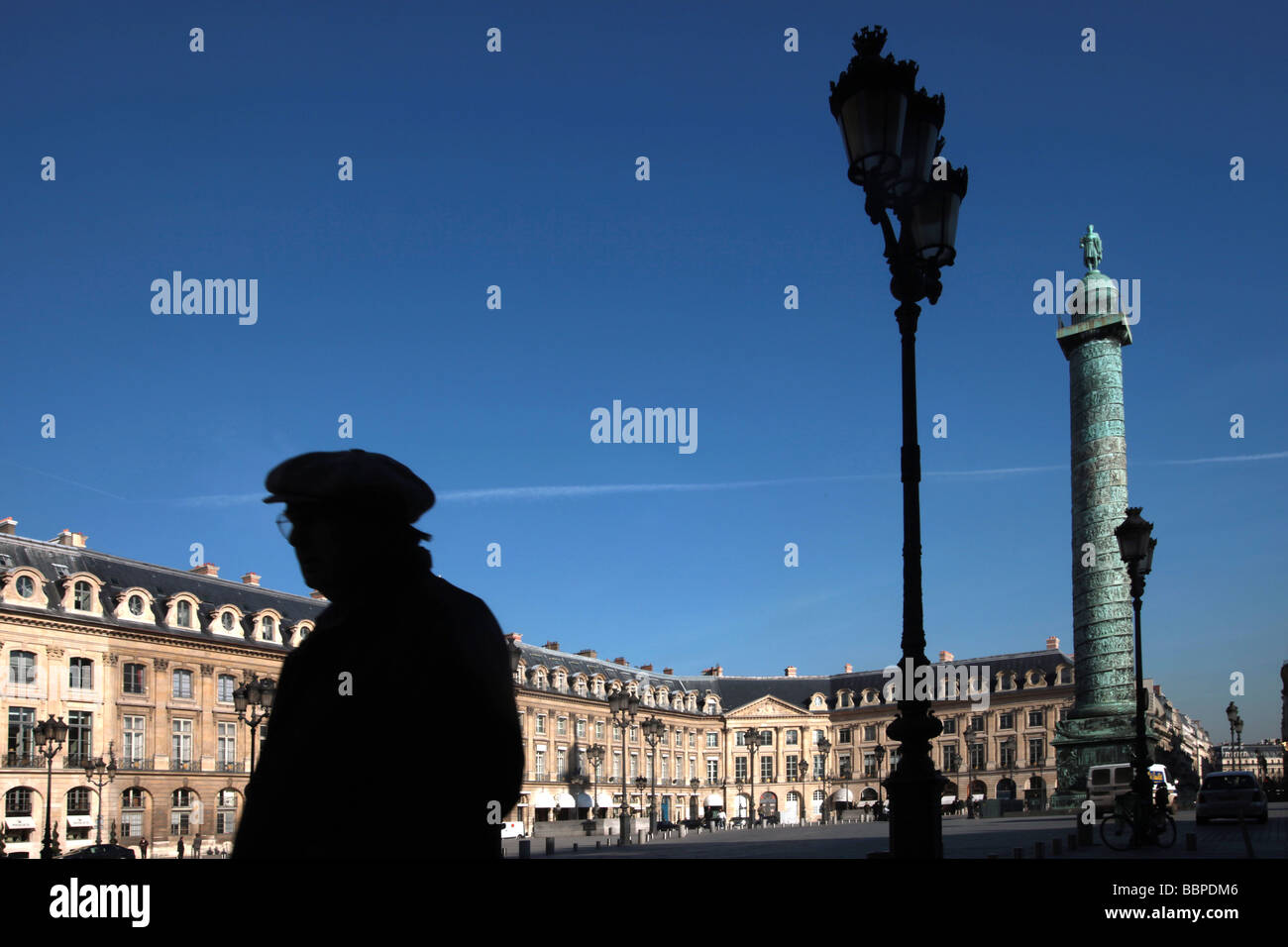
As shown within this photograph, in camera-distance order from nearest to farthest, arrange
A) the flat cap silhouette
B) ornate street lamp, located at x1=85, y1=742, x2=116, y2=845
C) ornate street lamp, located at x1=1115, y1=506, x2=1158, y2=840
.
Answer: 1. the flat cap silhouette
2. ornate street lamp, located at x1=1115, y1=506, x2=1158, y2=840
3. ornate street lamp, located at x1=85, y1=742, x2=116, y2=845

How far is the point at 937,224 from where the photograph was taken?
8.76 metres

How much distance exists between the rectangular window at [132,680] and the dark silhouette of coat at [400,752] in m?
55.8

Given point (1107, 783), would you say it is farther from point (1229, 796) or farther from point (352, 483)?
point (352, 483)

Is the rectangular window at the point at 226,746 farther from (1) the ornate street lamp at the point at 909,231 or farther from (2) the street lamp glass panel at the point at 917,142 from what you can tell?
(2) the street lamp glass panel at the point at 917,142

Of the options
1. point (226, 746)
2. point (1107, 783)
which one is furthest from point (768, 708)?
point (1107, 783)

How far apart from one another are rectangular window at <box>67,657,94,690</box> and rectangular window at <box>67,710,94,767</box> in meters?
1.16

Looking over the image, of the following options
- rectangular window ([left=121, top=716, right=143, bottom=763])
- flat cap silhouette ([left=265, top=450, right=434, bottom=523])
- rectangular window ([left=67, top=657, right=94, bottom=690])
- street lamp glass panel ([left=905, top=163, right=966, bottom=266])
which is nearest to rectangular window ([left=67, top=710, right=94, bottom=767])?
rectangular window ([left=67, top=657, right=94, bottom=690])

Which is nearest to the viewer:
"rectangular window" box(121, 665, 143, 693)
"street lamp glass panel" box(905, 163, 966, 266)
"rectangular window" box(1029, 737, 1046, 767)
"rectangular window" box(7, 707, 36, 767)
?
"street lamp glass panel" box(905, 163, 966, 266)

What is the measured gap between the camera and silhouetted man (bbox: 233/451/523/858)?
1859 millimetres

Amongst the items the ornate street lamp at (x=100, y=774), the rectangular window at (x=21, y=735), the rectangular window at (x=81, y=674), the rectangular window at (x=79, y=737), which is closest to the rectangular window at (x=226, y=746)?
the ornate street lamp at (x=100, y=774)

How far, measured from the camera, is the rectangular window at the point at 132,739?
5150cm

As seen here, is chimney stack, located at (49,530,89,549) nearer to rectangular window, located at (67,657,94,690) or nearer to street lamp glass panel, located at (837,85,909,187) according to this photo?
rectangular window, located at (67,657,94,690)

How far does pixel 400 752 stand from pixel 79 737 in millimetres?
54416
